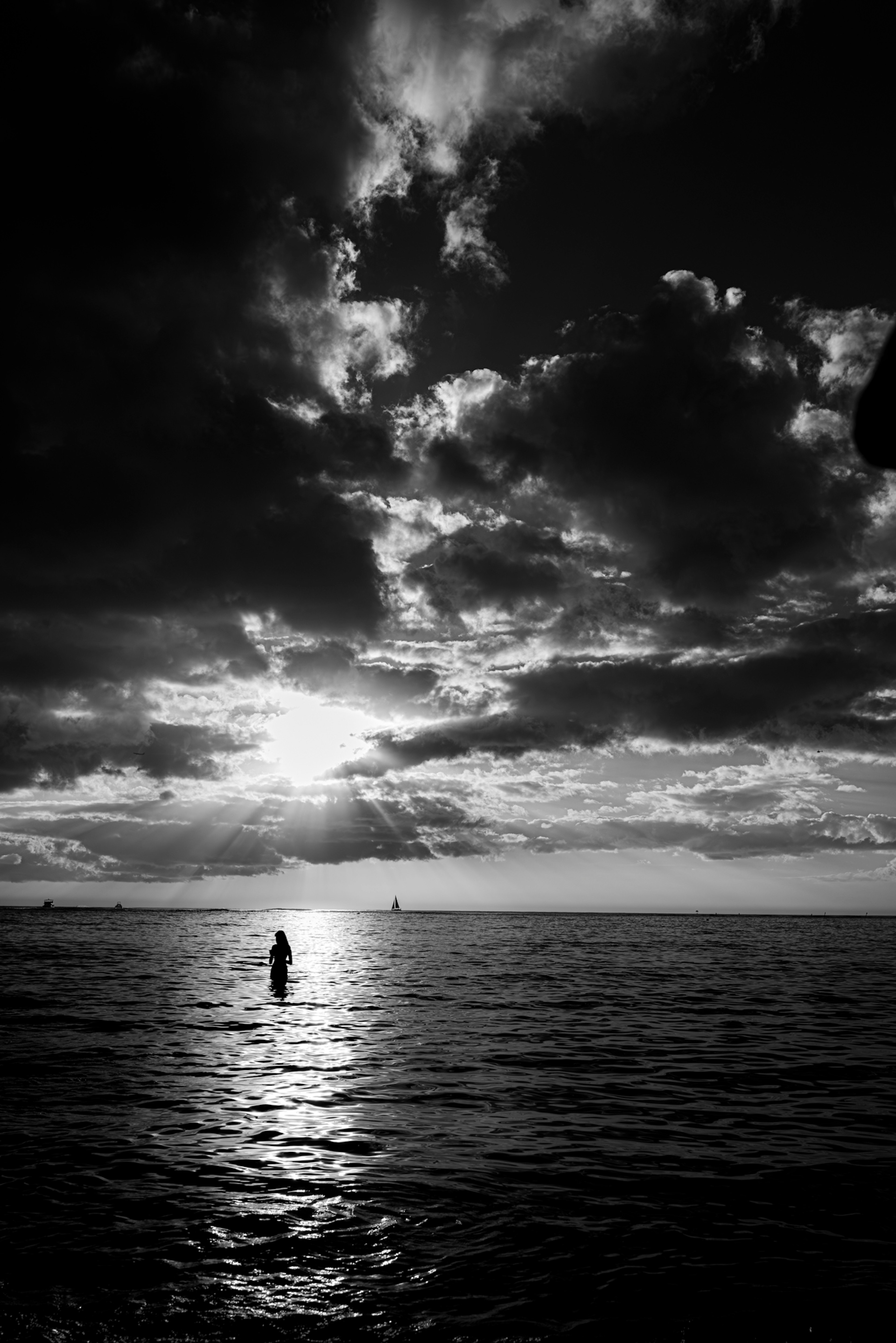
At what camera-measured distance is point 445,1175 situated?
13.1m

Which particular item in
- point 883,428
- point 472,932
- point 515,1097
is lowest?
point 472,932

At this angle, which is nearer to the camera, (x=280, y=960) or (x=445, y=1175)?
(x=445, y=1175)

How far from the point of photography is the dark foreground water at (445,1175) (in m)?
8.75

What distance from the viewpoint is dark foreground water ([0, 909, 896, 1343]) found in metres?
8.75

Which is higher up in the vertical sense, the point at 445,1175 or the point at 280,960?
the point at 445,1175

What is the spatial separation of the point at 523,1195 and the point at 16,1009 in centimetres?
2707

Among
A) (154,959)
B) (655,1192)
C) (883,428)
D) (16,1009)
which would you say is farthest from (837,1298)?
(154,959)

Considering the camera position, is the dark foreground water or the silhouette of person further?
the silhouette of person

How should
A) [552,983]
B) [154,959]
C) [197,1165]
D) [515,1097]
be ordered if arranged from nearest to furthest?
1. [197,1165]
2. [515,1097]
3. [552,983]
4. [154,959]

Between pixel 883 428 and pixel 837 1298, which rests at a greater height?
pixel 883 428

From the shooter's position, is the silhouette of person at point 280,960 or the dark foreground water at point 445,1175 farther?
the silhouette of person at point 280,960

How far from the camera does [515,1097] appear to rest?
18375 mm

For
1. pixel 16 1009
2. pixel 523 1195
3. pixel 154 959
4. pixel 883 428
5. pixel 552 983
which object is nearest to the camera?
pixel 883 428

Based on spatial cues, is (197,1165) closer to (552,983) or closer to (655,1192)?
(655,1192)
